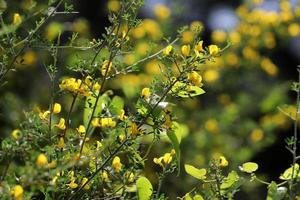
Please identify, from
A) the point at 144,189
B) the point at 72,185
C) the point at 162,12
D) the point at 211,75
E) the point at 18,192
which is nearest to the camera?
the point at 18,192

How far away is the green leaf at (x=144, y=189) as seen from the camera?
1.94 metres

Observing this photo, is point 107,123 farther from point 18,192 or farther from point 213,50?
point 18,192

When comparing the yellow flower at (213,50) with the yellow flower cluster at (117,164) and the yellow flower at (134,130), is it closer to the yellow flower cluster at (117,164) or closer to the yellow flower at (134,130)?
the yellow flower at (134,130)

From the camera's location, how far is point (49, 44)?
1.77 metres

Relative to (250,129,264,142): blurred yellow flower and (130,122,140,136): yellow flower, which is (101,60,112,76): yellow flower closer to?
(130,122,140,136): yellow flower

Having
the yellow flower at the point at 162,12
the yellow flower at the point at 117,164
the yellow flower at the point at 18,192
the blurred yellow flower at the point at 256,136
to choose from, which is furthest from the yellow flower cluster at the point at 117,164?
the yellow flower at the point at 162,12

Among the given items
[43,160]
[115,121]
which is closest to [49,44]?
[115,121]

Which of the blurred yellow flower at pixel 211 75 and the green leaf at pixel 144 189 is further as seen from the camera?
the blurred yellow flower at pixel 211 75

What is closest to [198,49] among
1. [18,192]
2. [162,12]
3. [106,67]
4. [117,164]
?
[106,67]

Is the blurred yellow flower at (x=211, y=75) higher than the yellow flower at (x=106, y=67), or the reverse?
the blurred yellow flower at (x=211, y=75)

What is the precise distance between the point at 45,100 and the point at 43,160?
3.63 metres

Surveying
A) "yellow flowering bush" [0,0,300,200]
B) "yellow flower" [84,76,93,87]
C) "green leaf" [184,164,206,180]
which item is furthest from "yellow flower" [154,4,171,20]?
"yellow flower" [84,76,93,87]

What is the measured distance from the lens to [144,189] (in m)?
1.95

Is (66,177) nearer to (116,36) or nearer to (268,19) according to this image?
(116,36)
